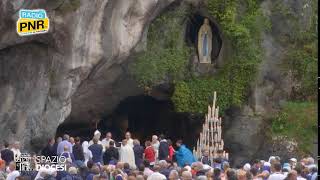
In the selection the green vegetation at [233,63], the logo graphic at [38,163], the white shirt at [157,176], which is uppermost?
the green vegetation at [233,63]

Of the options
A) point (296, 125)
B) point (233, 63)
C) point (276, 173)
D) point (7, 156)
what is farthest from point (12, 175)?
point (296, 125)

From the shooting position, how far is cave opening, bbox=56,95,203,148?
37.5m

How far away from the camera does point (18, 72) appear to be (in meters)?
30.9

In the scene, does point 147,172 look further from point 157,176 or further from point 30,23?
point 30,23

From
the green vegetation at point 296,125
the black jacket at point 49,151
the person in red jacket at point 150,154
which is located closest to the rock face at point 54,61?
the black jacket at point 49,151

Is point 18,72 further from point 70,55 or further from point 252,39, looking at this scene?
point 252,39

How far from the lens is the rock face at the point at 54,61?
3056 cm

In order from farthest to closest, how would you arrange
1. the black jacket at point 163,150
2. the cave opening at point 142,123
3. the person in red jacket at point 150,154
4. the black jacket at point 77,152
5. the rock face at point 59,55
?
the cave opening at point 142,123
the rock face at point 59,55
the black jacket at point 163,150
the person in red jacket at point 150,154
the black jacket at point 77,152

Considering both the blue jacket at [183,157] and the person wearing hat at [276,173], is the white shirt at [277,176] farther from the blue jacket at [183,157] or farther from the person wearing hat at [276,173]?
the blue jacket at [183,157]

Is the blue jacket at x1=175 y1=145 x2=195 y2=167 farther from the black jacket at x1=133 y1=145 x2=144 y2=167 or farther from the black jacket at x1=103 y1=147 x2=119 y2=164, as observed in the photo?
the black jacket at x1=103 y1=147 x2=119 y2=164

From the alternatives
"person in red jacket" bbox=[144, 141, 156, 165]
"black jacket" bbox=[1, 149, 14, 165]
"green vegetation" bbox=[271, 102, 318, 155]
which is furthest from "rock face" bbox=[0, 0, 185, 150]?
"green vegetation" bbox=[271, 102, 318, 155]

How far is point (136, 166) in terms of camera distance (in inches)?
1126

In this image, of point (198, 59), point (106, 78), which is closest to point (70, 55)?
point (106, 78)

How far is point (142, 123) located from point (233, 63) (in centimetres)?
496
